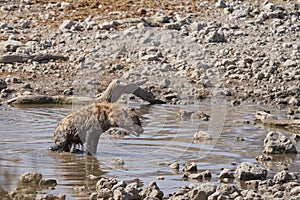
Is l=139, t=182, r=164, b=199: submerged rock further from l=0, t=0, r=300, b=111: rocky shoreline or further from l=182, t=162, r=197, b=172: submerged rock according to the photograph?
l=0, t=0, r=300, b=111: rocky shoreline

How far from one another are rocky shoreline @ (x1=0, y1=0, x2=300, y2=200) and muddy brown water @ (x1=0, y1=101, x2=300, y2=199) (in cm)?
190

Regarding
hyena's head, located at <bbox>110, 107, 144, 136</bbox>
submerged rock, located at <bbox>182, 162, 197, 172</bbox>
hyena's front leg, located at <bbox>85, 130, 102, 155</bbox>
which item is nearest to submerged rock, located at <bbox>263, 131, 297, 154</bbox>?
submerged rock, located at <bbox>182, 162, 197, 172</bbox>

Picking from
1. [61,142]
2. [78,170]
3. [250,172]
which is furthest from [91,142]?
[250,172]

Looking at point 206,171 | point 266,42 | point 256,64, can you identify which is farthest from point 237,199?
point 266,42

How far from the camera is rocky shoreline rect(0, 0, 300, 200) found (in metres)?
18.0

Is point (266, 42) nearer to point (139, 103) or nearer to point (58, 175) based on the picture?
point (139, 103)

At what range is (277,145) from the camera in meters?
11.4

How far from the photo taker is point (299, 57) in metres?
19.5

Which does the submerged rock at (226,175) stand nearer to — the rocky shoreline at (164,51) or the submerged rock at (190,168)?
the submerged rock at (190,168)

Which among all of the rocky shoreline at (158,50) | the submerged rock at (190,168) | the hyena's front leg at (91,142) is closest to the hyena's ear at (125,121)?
the hyena's front leg at (91,142)

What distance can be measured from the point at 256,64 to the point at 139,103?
11.7 feet

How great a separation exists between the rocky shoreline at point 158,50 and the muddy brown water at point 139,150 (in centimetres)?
190

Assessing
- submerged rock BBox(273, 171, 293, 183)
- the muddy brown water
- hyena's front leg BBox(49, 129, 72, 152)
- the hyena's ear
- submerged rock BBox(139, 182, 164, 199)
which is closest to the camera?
submerged rock BBox(139, 182, 164, 199)

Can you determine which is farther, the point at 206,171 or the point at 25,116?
the point at 25,116
